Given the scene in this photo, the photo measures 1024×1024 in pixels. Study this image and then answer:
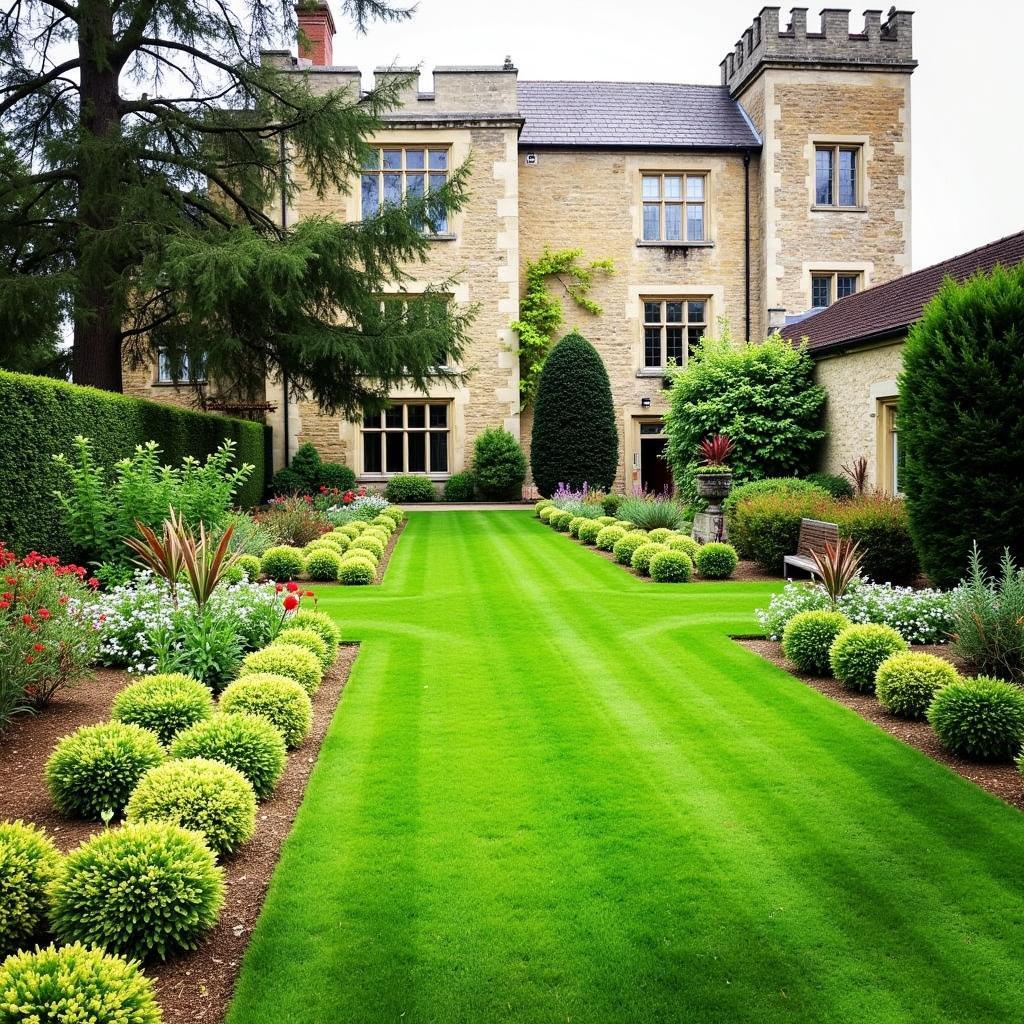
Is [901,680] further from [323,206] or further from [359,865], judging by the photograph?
[323,206]

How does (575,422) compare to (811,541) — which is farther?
(575,422)

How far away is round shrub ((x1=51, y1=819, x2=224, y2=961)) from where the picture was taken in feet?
9.62

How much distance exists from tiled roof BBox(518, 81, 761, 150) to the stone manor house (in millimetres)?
91

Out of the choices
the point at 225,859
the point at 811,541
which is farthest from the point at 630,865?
the point at 811,541

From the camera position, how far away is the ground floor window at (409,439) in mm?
23281

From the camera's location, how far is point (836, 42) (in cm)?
2312

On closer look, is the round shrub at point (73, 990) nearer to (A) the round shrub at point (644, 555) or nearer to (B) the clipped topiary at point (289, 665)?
(B) the clipped topiary at point (289, 665)

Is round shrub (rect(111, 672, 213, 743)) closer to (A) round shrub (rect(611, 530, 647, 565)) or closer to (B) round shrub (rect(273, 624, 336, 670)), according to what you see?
(B) round shrub (rect(273, 624, 336, 670))

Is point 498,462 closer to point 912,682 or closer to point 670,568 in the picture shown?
point 670,568

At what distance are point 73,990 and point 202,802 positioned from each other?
128 cm

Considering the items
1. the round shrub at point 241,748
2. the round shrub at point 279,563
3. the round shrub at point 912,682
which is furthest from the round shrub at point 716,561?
the round shrub at point 241,748

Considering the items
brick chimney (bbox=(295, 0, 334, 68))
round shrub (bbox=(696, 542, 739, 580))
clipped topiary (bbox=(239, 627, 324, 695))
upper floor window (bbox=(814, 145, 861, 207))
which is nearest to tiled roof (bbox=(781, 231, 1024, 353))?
round shrub (bbox=(696, 542, 739, 580))

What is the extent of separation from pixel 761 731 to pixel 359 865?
2.64 metres

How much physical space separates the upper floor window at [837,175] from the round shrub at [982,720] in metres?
21.5
